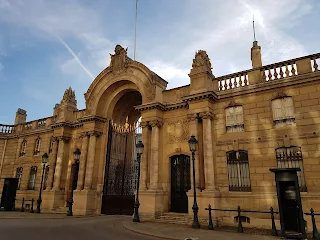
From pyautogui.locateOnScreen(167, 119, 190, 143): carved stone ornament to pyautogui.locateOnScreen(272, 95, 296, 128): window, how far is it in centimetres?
546

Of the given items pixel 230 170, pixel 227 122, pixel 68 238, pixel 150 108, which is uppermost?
pixel 150 108

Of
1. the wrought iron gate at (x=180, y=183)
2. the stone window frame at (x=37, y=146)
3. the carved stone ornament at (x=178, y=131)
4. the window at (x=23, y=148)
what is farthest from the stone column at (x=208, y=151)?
the window at (x=23, y=148)

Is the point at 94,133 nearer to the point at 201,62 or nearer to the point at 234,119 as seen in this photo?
the point at 201,62

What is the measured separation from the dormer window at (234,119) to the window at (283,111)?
1858 millimetres

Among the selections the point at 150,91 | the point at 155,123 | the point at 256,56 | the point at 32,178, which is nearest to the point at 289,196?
the point at 155,123

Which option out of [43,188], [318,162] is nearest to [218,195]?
[318,162]

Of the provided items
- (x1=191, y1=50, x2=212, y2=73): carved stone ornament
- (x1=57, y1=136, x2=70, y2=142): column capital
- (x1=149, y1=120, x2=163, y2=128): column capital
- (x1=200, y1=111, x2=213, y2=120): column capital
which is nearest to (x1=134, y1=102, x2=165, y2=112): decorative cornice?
(x1=149, y1=120, x2=163, y2=128): column capital

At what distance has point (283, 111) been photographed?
13.7 meters

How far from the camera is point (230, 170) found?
47.3 ft

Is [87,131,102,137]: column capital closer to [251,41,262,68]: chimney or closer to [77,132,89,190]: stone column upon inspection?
[77,132,89,190]: stone column

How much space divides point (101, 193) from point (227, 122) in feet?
36.7

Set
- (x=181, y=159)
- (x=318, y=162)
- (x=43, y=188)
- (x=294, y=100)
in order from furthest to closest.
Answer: (x=43, y=188) → (x=181, y=159) → (x=294, y=100) → (x=318, y=162)

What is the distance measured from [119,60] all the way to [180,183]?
11.2 metres

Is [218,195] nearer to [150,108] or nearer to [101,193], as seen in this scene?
[150,108]
